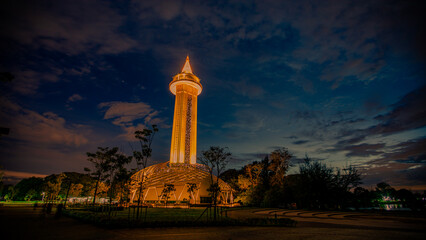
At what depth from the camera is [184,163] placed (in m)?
45.3

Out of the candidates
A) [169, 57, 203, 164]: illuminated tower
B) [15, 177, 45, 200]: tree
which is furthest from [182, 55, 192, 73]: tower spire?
[15, 177, 45, 200]: tree

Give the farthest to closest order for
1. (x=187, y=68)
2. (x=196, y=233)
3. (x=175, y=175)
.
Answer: (x=187, y=68) → (x=175, y=175) → (x=196, y=233)

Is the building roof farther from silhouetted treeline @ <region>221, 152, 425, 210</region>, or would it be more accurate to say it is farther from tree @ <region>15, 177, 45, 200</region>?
tree @ <region>15, 177, 45, 200</region>

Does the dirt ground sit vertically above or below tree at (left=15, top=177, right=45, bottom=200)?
below

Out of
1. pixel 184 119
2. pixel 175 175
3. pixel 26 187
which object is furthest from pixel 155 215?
pixel 26 187

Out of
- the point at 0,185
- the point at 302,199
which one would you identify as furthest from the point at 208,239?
the point at 0,185

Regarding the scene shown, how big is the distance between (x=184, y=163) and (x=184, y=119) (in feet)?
35.0

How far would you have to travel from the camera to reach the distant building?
3797 cm

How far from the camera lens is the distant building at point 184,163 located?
1495 inches

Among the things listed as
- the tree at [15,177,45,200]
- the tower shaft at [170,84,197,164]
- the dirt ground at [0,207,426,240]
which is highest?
the tower shaft at [170,84,197,164]

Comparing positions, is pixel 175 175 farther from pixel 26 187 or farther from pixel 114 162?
pixel 26 187

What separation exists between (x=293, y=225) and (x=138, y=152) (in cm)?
1285

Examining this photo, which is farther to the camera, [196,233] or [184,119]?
[184,119]

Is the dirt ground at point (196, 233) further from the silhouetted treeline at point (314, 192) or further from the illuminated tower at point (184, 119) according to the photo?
the illuminated tower at point (184, 119)
